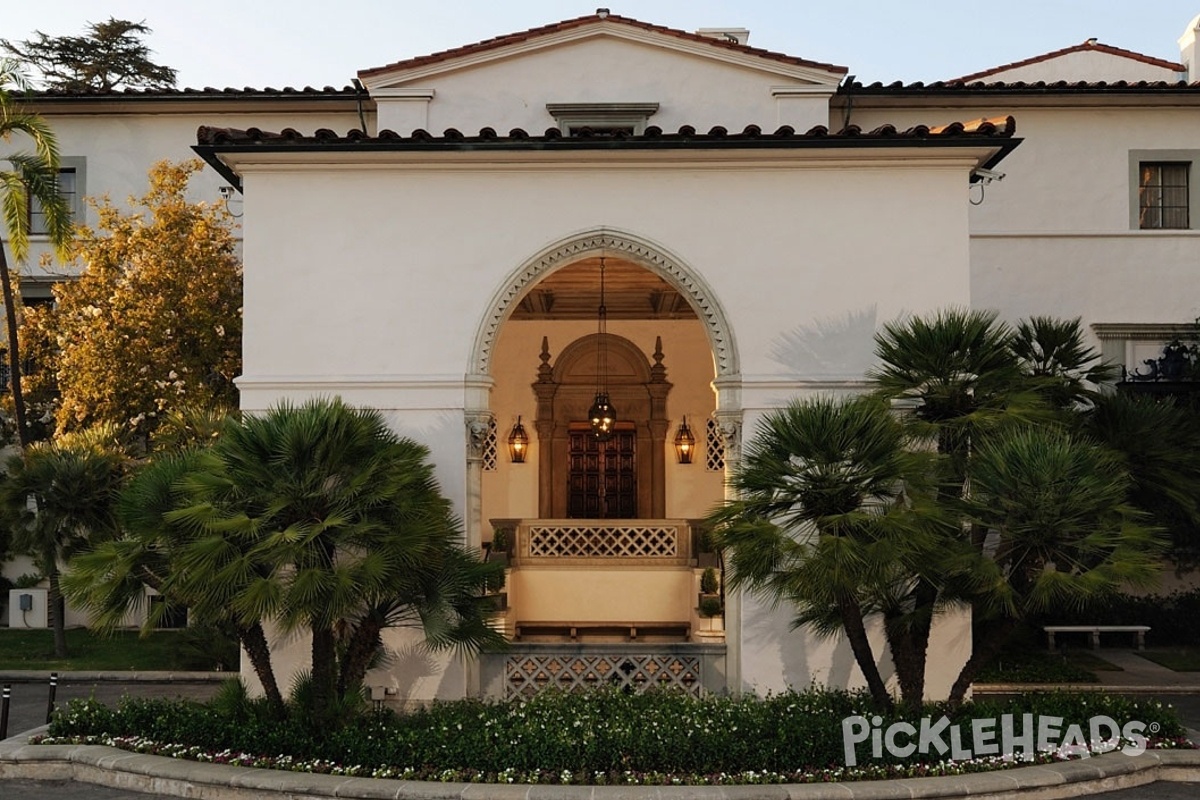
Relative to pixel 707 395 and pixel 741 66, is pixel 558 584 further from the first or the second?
pixel 741 66

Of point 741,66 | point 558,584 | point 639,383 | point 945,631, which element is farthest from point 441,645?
point 741,66

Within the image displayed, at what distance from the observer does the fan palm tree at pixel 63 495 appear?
17.5 m

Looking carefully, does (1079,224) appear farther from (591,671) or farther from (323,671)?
(323,671)

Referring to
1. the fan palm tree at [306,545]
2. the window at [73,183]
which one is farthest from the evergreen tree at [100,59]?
the fan palm tree at [306,545]

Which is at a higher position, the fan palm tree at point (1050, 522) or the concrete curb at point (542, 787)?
the fan palm tree at point (1050, 522)

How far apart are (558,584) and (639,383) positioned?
493 cm

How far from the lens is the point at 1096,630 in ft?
63.3

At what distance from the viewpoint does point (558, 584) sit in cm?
1823

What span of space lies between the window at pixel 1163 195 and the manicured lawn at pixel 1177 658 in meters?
8.06

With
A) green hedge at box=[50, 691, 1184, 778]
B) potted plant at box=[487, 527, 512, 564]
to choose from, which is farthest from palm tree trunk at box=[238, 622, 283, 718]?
potted plant at box=[487, 527, 512, 564]

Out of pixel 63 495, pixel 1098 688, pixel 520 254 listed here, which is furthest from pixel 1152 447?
pixel 63 495

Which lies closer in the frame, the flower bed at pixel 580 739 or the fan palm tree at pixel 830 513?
the flower bed at pixel 580 739

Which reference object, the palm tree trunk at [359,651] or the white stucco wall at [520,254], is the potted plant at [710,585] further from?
the palm tree trunk at [359,651]

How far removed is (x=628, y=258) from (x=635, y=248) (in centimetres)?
16
